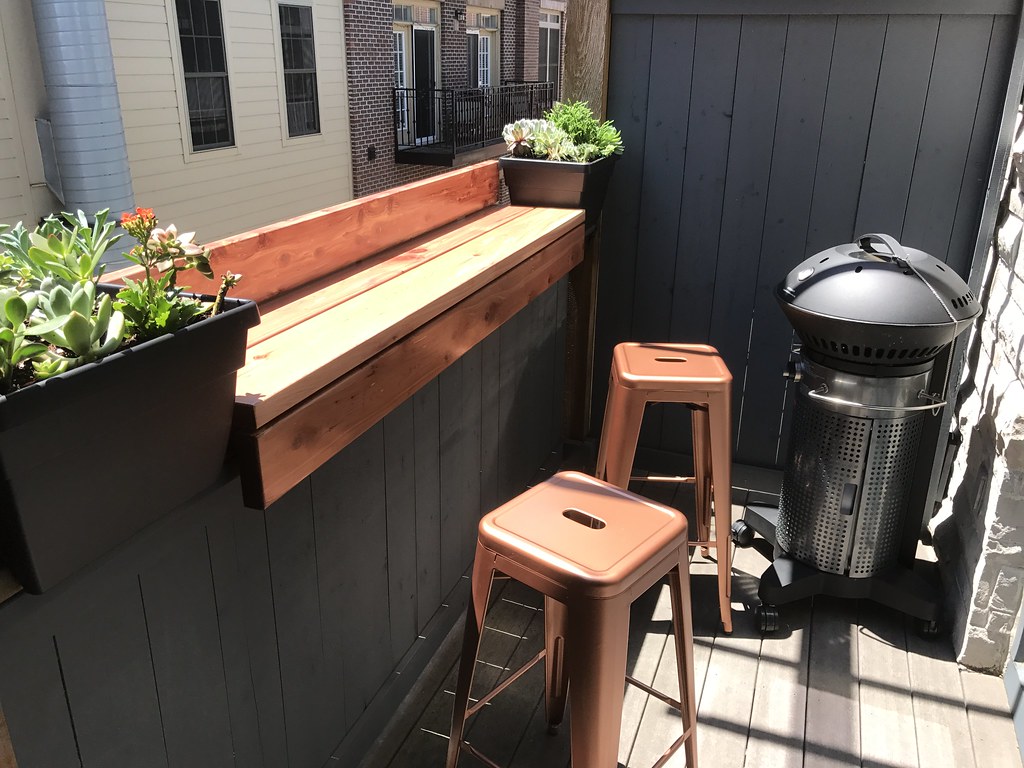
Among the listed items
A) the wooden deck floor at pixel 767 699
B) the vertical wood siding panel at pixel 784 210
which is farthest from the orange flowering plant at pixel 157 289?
the vertical wood siding panel at pixel 784 210

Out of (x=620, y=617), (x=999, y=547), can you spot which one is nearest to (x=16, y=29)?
(x=620, y=617)

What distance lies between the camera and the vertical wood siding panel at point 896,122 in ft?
8.61

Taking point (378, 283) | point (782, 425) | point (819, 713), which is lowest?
point (819, 713)

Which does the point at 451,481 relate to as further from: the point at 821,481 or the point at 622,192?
the point at 622,192

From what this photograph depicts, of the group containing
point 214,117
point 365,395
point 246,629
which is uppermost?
point 214,117

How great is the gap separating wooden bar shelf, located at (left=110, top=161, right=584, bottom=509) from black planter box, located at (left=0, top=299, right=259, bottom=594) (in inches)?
5.4

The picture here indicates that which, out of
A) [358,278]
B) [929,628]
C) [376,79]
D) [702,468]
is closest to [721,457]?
[702,468]

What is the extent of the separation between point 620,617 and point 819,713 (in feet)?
3.56

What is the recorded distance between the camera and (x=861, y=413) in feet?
7.39

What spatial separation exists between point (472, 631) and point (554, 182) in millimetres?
1677

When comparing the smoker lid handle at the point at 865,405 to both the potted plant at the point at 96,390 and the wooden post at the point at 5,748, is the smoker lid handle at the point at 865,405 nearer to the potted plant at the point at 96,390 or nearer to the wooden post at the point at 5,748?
the potted plant at the point at 96,390

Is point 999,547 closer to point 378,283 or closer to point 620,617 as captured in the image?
point 620,617

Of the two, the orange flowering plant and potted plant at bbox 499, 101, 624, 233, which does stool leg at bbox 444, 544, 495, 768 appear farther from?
potted plant at bbox 499, 101, 624, 233

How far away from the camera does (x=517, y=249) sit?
221 cm
